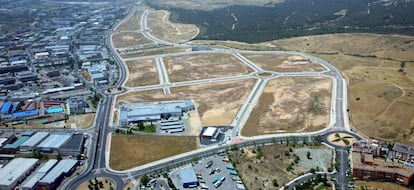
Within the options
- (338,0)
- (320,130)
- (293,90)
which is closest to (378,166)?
(320,130)

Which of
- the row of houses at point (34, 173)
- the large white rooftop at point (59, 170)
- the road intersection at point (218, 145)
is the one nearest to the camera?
the row of houses at point (34, 173)

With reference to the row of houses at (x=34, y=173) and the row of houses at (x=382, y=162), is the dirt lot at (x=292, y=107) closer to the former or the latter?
the row of houses at (x=382, y=162)

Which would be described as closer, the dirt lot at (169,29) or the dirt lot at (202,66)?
the dirt lot at (202,66)

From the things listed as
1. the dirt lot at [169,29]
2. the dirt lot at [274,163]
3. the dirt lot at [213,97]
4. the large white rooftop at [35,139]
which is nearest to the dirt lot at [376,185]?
the dirt lot at [274,163]

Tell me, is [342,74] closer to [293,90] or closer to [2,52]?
[293,90]

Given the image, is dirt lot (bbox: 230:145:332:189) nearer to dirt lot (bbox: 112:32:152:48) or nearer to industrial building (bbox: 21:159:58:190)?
industrial building (bbox: 21:159:58:190)

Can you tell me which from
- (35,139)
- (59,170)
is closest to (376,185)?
(59,170)
